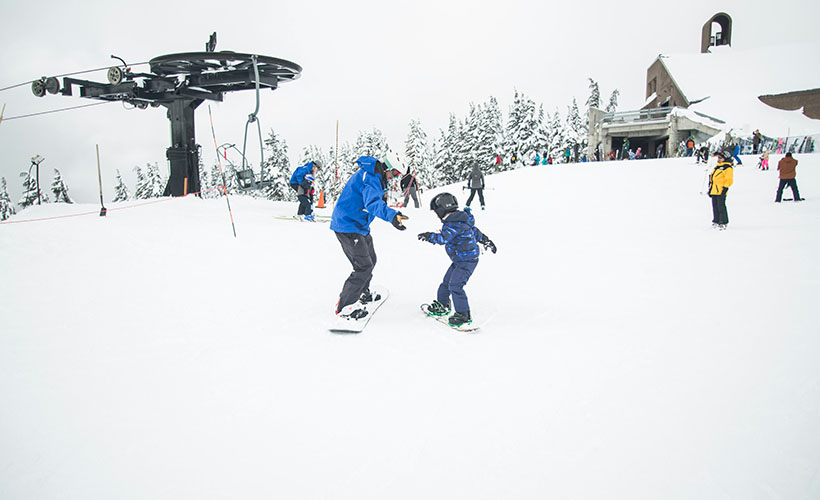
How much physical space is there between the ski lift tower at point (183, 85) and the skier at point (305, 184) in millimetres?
2508

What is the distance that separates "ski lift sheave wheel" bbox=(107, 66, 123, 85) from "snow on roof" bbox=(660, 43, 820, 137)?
36.6m

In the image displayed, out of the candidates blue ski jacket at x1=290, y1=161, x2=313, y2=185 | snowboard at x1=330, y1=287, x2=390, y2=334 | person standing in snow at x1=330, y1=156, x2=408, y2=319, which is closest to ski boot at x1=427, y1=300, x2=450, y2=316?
snowboard at x1=330, y1=287, x2=390, y2=334

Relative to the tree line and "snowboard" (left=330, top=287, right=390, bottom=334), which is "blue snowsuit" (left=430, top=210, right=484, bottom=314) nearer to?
"snowboard" (left=330, top=287, right=390, bottom=334)

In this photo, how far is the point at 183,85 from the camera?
466 inches

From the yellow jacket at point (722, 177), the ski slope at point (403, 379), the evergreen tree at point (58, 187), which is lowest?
the ski slope at point (403, 379)

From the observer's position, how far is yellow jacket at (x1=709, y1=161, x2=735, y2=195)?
28.8 feet

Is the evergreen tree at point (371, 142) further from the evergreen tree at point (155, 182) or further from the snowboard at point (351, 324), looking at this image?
the snowboard at point (351, 324)

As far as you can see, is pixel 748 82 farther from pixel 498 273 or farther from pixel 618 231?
pixel 498 273

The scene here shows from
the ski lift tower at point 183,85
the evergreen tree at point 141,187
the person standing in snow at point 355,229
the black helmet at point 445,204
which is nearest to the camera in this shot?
the black helmet at point 445,204

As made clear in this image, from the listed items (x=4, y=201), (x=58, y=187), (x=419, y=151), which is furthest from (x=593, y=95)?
(x=4, y=201)

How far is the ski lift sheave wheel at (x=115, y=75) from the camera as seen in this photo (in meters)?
11.1

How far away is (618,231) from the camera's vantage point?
1062 centimetres

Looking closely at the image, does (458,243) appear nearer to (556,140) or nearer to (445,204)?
(445,204)

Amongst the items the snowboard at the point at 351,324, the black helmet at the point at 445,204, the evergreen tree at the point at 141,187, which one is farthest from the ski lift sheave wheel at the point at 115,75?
the evergreen tree at the point at 141,187
